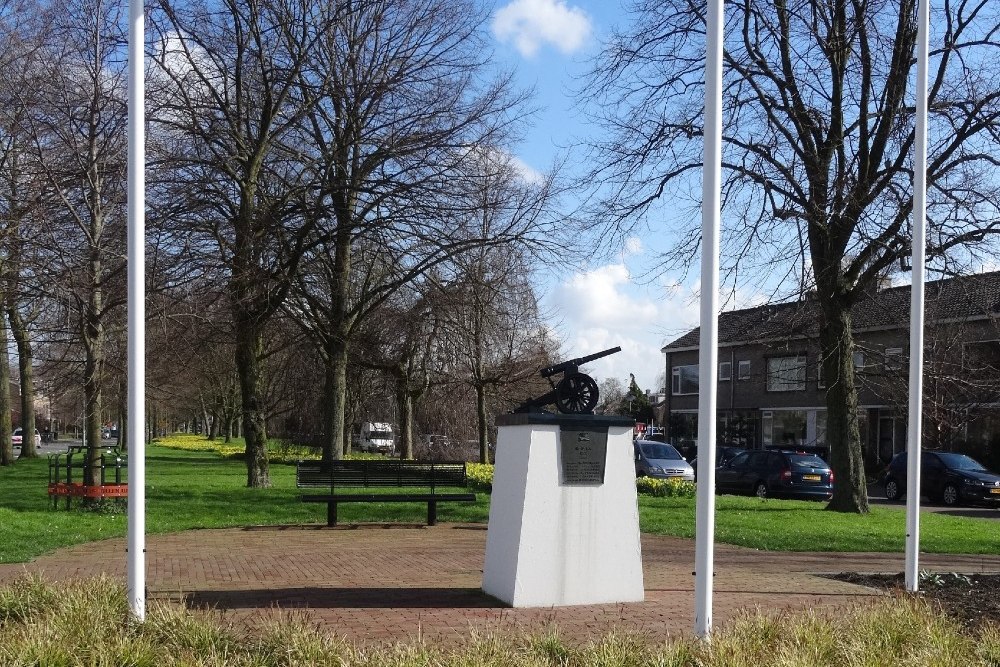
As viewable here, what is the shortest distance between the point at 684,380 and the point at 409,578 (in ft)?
166

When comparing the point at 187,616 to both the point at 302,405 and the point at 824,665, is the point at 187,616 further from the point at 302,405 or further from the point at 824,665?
the point at 302,405

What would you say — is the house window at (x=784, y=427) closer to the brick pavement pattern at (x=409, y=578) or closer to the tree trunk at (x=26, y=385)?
the tree trunk at (x=26, y=385)

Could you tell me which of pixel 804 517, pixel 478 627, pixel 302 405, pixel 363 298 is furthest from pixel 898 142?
pixel 302 405

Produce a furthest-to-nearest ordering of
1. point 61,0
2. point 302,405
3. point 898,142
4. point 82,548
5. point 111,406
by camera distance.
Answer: point 111,406
point 302,405
point 898,142
point 61,0
point 82,548

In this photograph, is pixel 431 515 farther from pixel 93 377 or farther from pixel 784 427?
pixel 784 427

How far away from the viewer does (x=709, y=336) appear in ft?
24.3

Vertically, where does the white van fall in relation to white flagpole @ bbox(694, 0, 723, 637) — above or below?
below

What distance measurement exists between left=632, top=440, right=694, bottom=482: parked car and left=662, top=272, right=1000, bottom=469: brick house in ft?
12.7

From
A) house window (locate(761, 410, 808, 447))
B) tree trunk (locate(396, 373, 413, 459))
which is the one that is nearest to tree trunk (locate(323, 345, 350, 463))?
tree trunk (locate(396, 373, 413, 459))

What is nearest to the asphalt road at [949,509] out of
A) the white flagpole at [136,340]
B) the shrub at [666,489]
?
the shrub at [666,489]

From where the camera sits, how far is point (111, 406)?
50.8 meters

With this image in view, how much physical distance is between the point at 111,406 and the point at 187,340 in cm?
3097

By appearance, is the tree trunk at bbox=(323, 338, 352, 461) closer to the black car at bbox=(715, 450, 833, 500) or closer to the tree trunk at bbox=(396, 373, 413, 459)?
the tree trunk at bbox=(396, 373, 413, 459)

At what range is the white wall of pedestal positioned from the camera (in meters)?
8.77
